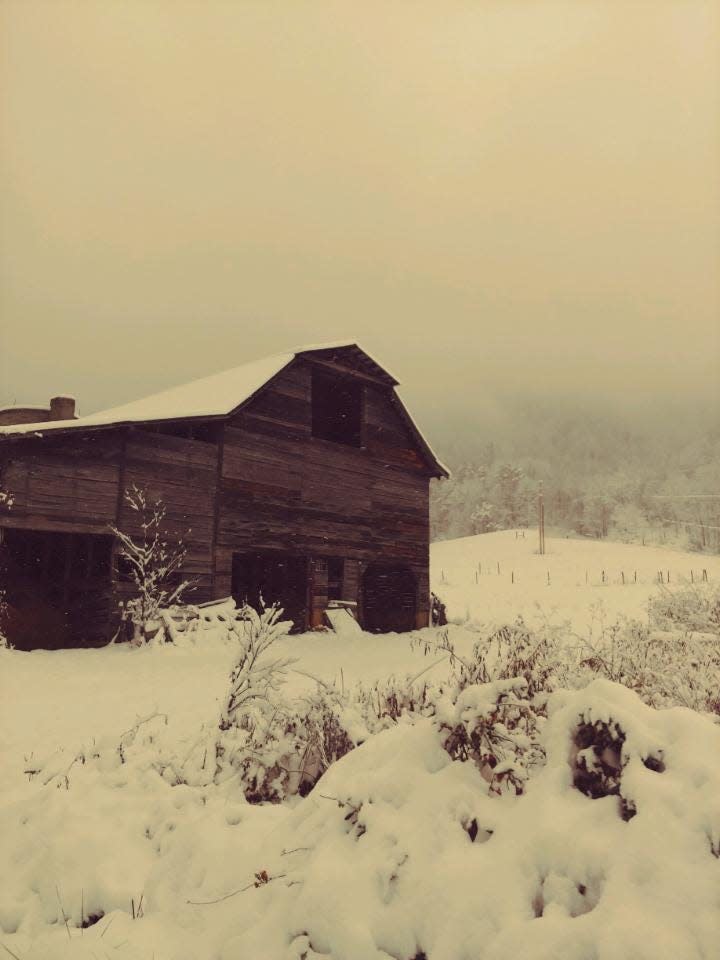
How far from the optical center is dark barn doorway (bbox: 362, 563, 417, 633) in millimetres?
22844

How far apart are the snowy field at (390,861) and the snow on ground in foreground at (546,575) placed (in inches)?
906

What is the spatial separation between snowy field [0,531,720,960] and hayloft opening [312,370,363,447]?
16.7 meters

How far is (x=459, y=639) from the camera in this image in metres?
21.0

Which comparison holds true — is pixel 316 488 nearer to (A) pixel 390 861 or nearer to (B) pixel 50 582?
(B) pixel 50 582

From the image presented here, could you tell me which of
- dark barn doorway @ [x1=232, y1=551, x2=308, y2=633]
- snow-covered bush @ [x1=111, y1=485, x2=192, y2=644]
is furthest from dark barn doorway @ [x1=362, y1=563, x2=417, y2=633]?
snow-covered bush @ [x1=111, y1=485, x2=192, y2=644]

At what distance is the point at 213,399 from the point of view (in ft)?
61.0

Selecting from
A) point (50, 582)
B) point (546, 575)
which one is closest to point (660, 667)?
point (50, 582)

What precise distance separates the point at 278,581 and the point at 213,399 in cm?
570

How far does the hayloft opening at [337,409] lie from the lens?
21.8m

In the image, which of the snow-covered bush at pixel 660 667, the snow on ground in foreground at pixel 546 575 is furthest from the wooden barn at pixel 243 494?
the snow-covered bush at pixel 660 667

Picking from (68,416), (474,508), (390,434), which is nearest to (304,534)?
(390,434)

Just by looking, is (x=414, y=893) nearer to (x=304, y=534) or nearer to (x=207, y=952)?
(x=207, y=952)

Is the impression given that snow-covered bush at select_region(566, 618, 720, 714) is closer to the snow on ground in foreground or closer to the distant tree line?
the snow on ground in foreground

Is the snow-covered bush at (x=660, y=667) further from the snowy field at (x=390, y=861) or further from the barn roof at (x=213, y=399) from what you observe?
the barn roof at (x=213, y=399)
